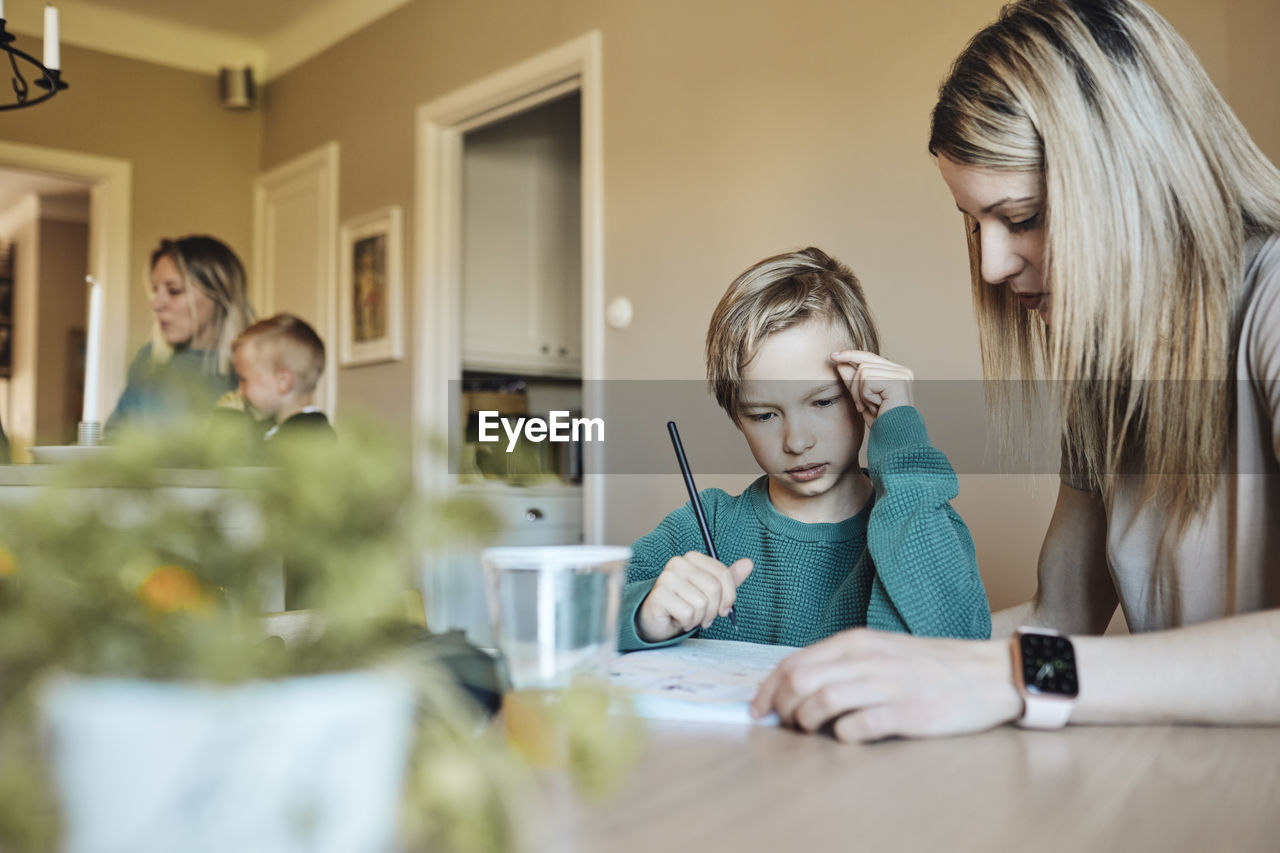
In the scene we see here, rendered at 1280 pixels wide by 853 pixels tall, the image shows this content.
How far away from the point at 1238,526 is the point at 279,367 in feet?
8.53

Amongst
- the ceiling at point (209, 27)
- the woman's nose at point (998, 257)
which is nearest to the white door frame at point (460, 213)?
the ceiling at point (209, 27)

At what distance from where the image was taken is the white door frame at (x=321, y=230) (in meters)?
4.06

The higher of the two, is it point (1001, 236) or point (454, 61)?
point (454, 61)

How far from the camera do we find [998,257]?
3.10 feet

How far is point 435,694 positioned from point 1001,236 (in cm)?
84

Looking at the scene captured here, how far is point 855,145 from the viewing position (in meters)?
2.21

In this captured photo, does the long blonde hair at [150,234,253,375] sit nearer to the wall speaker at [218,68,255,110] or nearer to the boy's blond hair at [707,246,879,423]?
the wall speaker at [218,68,255,110]

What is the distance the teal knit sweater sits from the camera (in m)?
0.89

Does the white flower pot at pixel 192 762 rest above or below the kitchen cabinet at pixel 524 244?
below

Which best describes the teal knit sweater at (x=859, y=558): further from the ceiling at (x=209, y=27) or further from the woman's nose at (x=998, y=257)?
the ceiling at (x=209, y=27)

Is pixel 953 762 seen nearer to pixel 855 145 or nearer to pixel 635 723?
pixel 635 723

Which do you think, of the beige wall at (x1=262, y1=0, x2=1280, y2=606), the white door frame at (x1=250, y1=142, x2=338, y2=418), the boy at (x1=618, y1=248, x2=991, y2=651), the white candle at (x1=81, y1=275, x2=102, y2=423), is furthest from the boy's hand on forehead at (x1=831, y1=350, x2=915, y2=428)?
the white door frame at (x1=250, y1=142, x2=338, y2=418)

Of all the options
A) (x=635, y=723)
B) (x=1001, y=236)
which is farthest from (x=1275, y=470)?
(x=635, y=723)

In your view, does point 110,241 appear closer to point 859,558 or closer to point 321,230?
point 321,230
